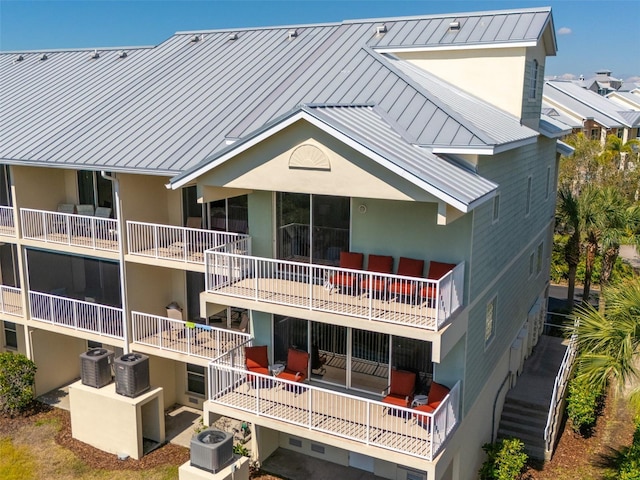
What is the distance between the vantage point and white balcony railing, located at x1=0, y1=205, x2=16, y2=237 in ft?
66.4

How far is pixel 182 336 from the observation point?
1842cm

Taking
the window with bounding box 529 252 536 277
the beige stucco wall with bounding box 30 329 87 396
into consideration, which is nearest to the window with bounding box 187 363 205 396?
the beige stucco wall with bounding box 30 329 87 396

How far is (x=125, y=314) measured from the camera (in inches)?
722

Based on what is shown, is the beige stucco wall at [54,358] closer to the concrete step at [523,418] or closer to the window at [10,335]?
the window at [10,335]

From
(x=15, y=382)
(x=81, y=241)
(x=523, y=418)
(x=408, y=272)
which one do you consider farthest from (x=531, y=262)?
(x=15, y=382)

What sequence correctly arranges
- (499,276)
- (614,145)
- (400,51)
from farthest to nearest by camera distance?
(614,145) → (400,51) → (499,276)

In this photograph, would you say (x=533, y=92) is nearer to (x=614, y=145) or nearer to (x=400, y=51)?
(x=400, y=51)

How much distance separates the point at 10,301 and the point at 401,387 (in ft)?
48.0

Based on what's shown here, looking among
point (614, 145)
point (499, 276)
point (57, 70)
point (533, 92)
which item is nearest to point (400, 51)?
point (533, 92)

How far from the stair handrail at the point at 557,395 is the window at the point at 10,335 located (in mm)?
19471

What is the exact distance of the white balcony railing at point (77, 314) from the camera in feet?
61.8

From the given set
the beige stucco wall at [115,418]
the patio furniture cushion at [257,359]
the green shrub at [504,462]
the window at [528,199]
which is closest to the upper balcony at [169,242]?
the patio furniture cushion at [257,359]

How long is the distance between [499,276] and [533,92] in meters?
7.18

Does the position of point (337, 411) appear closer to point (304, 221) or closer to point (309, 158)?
point (304, 221)
